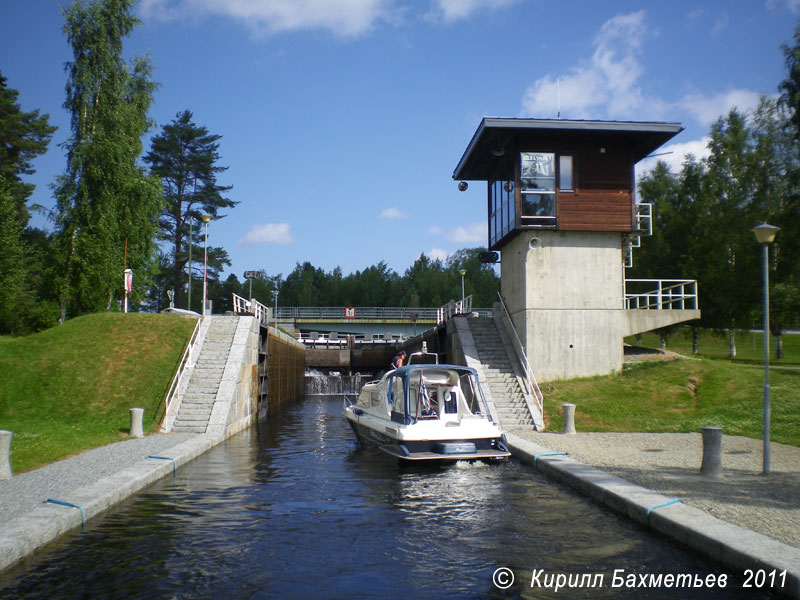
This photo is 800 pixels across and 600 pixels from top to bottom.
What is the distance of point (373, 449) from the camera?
16.6 metres

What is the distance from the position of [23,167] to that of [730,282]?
51.3 meters

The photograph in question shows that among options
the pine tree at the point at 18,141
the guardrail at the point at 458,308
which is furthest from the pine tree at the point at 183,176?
the guardrail at the point at 458,308

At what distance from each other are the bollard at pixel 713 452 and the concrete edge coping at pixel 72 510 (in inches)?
392

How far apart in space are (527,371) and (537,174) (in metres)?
7.70

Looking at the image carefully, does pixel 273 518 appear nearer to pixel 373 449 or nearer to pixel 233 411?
pixel 373 449

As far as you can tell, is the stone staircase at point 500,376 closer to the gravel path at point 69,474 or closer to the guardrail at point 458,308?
the guardrail at point 458,308

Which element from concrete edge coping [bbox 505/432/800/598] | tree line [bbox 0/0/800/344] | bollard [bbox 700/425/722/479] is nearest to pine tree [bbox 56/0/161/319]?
tree line [bbox 0/0/800/344]

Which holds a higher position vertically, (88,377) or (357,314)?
(357,314)

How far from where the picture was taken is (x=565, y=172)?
2416 cm

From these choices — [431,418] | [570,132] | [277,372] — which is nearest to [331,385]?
[277,372]

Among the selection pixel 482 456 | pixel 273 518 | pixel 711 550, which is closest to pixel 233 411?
pixel 482 456

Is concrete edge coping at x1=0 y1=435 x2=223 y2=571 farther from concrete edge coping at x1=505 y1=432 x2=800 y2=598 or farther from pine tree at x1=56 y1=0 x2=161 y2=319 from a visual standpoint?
pine tree at x1=56 y1=0 x2=161 y2=319

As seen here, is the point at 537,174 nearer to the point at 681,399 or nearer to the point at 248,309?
the point at 681,399

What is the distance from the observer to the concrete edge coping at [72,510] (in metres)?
7.17
